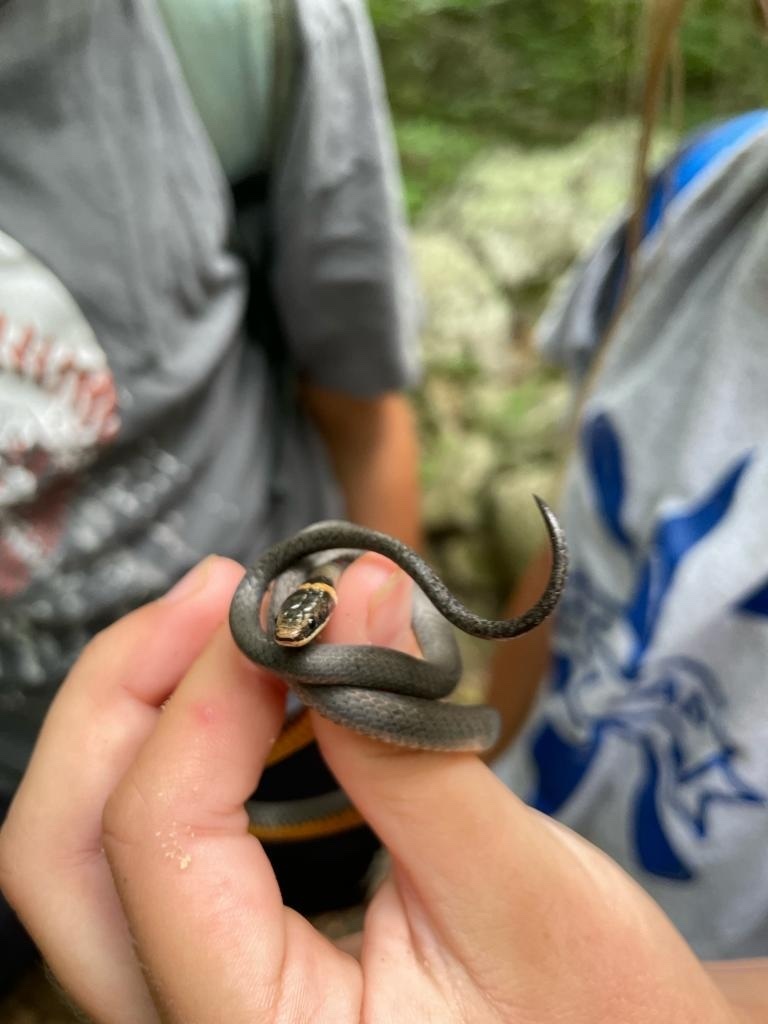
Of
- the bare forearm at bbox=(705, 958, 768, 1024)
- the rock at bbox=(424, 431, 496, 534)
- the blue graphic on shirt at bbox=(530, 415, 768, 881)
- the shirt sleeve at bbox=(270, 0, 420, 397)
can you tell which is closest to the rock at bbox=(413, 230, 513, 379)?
the rock at bbox=(424, 431, 496, 534)

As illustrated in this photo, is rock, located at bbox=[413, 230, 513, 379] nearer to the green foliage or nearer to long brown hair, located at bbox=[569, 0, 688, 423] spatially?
the green foliage

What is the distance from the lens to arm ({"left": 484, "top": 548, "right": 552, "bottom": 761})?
106 centimetres

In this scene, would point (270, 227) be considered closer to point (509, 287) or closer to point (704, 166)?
point (704, 166)

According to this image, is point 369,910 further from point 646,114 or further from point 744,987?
point 646,114

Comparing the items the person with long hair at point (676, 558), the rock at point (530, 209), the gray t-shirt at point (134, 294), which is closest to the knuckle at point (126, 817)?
the gray t-shirt at point (134, 294)

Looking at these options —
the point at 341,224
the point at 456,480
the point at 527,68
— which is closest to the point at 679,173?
the point at 341,224

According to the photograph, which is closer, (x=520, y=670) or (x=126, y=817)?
(x=126, y=817)

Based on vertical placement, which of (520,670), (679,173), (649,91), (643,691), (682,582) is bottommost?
(520,670)

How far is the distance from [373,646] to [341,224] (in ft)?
2.03

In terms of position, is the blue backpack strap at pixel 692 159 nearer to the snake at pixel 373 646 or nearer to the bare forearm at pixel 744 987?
the snake at pixel 373 646

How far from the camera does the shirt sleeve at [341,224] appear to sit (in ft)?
2.73

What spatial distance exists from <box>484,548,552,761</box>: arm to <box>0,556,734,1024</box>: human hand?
1.77 ft

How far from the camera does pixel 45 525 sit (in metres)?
0.73

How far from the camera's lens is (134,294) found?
755 millimetres
